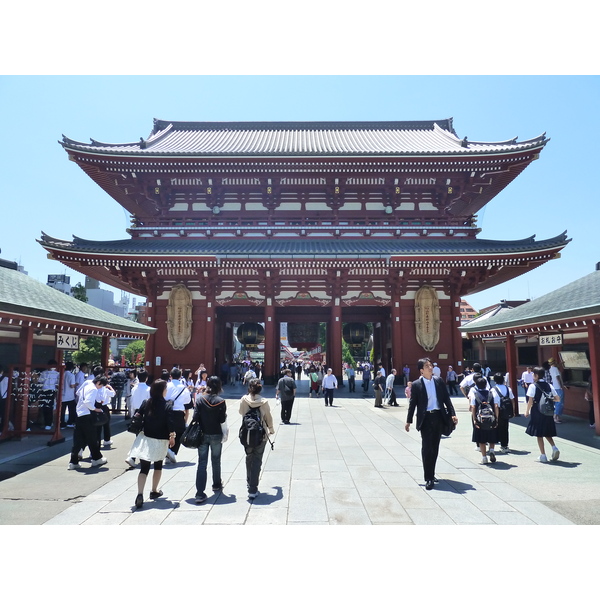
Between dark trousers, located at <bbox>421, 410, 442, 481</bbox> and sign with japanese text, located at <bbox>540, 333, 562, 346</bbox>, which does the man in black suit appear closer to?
dark trousers, located at <bbox>421, 410, 442, 481</bbox>

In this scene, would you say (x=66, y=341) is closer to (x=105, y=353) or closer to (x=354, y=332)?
(x=105, y=353)

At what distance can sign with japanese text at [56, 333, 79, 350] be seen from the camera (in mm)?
9961

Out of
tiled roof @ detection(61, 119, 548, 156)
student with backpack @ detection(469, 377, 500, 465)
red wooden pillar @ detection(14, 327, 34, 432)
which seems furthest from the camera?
tiled roof @ detection(61, 119, 548, 156)

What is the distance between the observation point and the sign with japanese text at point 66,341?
9.96 m

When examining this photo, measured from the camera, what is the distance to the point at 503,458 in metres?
7.96

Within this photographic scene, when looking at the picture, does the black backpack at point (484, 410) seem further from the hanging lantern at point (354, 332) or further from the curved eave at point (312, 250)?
the hanging lantern at point (354, 332)

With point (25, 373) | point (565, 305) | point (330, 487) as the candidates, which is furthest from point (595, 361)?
point (25, 373)

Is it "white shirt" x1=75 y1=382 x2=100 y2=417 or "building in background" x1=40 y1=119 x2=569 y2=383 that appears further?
"building in background" x1=40 y1=119 x2=569 y2=383

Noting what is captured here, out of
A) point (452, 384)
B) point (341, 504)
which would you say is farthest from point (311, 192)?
point (341, 504)

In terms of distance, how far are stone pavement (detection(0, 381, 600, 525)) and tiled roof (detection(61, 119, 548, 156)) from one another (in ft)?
48.3

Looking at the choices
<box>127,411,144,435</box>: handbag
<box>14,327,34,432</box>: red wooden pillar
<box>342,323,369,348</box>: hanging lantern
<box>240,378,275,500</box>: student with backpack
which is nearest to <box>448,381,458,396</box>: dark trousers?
<box>342,323,369,348</box>: hanging lantern

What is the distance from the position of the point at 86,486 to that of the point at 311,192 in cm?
1812

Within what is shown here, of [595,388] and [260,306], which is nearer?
[595,388]

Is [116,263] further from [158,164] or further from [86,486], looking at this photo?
[86,486]
